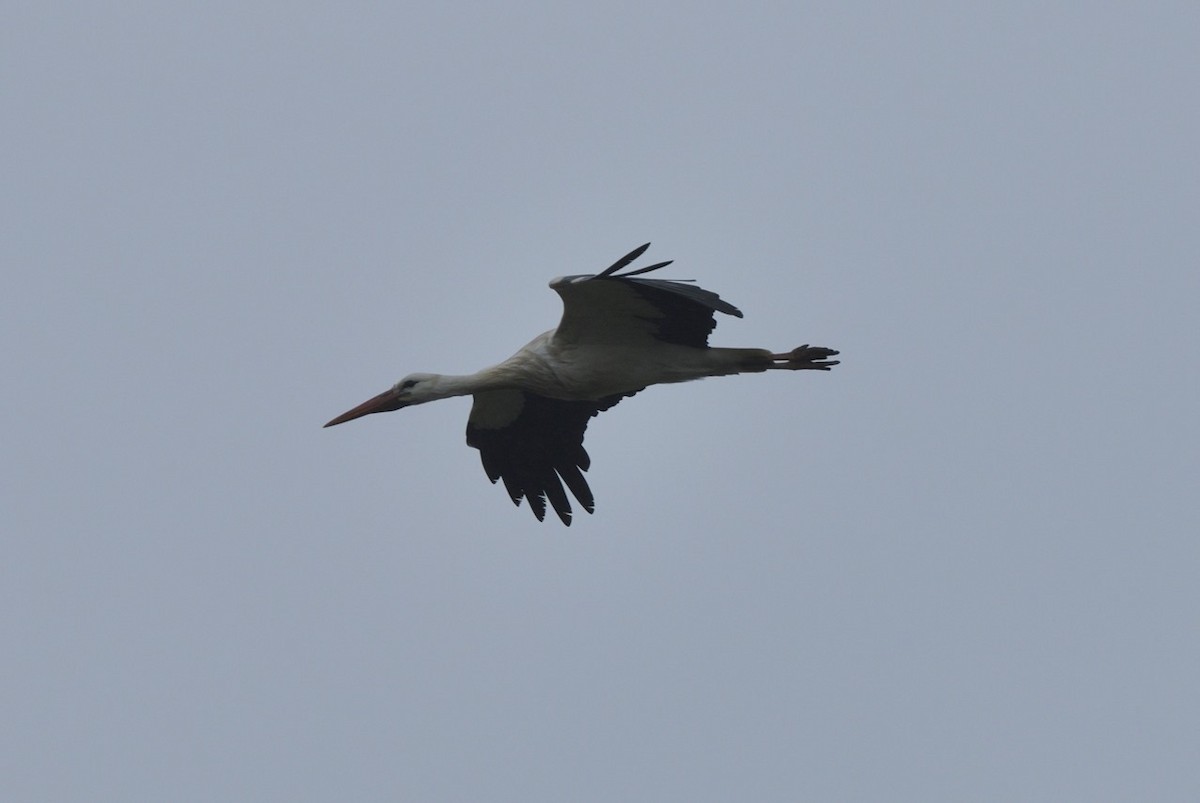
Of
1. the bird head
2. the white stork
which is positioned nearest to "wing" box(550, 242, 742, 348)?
the white stork

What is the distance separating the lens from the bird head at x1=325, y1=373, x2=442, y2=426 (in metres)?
10.8

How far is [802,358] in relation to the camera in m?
10.5

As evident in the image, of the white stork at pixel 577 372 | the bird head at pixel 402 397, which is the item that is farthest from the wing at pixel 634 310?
the bird head at pixel 402 397

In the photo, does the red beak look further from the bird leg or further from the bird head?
the bird leg

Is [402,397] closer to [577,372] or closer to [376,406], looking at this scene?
[376,406]

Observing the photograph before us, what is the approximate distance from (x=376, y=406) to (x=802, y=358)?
2557mm

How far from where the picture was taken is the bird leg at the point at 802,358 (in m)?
10.5

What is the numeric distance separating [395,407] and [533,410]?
88 cm

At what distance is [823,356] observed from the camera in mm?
10516

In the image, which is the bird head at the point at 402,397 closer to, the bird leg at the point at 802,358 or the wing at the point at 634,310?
the wing at the point at 634,310

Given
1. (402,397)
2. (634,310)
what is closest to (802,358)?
(634,310)

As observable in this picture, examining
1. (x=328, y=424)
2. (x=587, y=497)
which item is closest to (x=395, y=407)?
(x=328, y=424)

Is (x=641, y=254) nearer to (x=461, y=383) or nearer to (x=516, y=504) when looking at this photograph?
(x=461, y=383)

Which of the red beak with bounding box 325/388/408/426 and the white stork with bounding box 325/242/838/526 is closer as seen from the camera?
the white stork with bounding box 325/242/838/526
